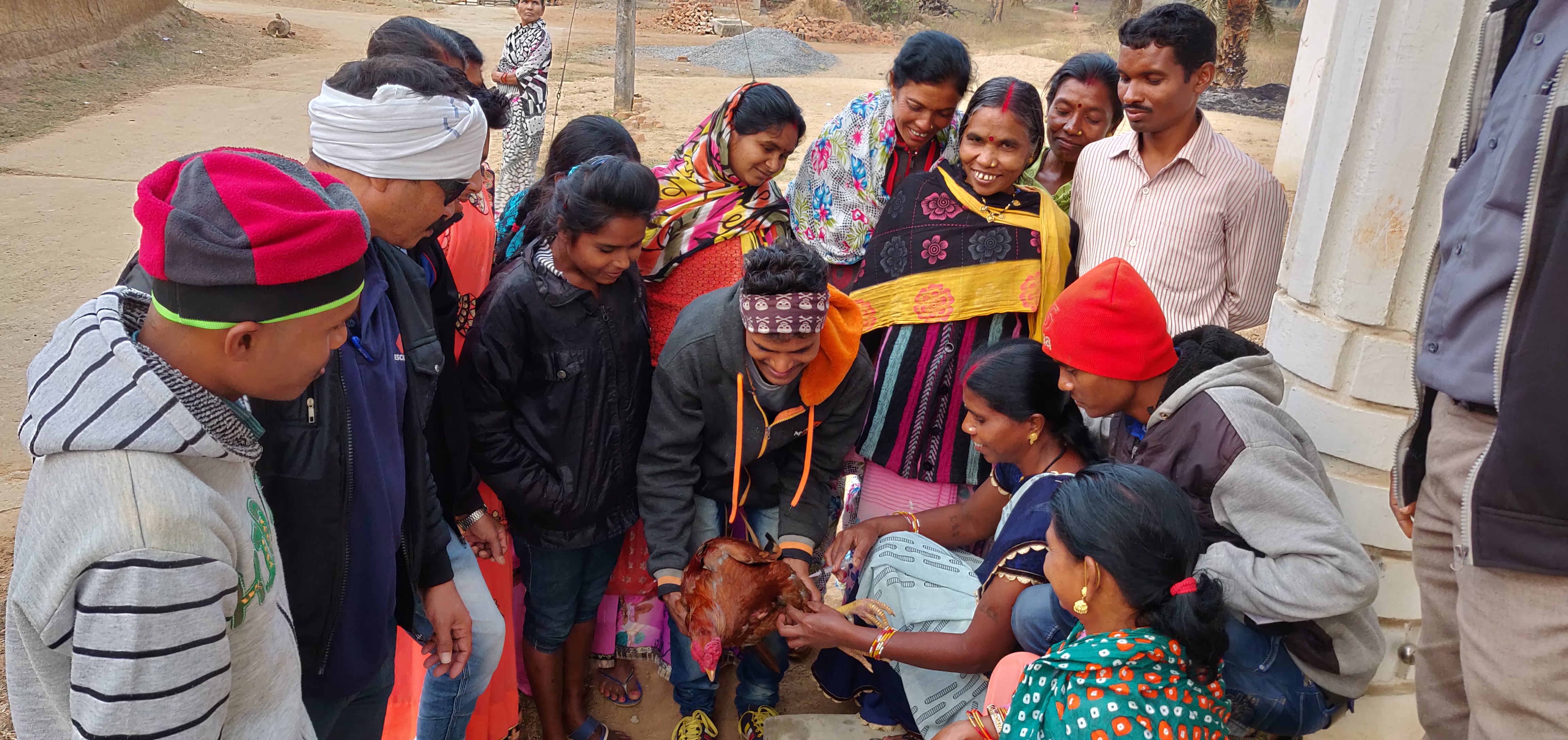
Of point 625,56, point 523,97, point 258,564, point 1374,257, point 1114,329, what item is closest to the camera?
point 258,564

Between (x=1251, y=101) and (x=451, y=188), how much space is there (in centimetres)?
1703

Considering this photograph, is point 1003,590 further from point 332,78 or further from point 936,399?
point 332,78

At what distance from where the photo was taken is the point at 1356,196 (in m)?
2.86

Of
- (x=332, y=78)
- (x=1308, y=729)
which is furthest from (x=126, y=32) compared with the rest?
(x=1308, y=729)

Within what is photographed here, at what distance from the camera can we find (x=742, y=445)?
294cm

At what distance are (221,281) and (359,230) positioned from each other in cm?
22

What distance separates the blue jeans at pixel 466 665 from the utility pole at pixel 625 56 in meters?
11.2

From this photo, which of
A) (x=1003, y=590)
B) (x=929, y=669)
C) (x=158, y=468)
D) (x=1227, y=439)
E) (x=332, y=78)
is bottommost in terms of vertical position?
(x=929, y=669)

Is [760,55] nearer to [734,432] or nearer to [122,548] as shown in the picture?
[734,432]

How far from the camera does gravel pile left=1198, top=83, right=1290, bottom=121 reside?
50.0ft

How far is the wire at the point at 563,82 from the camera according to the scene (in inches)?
Result: 470

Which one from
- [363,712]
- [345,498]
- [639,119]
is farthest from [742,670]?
[639,119]

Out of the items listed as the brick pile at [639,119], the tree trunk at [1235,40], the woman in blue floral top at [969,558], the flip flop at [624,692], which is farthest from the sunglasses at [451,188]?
the tree trunk at [1235,40]

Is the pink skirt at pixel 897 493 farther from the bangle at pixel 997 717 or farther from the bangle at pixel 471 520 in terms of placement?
the bangle at pixel 471 520
